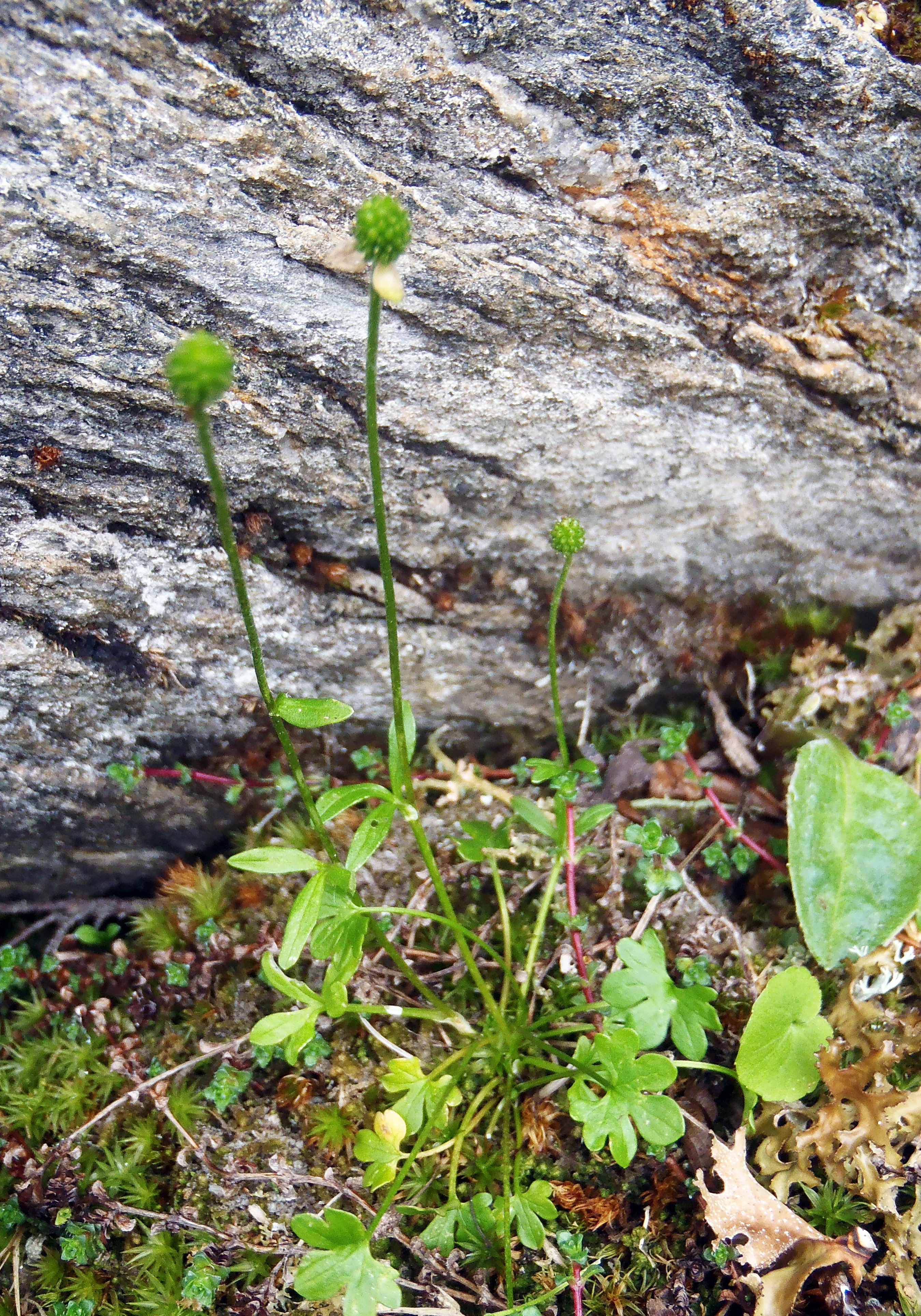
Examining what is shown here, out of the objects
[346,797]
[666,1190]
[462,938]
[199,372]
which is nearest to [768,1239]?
[666,1190]

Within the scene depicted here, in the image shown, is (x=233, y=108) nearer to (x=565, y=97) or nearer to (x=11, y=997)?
(x=565, y=97)

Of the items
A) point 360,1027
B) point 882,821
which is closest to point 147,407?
point 360,1027

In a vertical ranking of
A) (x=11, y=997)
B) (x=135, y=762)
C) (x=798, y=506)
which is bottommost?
(x=11, y=997)

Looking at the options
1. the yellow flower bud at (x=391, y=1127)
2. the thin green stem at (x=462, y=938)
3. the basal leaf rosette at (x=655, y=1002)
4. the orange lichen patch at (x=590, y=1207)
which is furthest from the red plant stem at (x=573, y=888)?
the yellow flower bud at (x=391, y=1127)

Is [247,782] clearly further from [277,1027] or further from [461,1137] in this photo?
[461,1137]

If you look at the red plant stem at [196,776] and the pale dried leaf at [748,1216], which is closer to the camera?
the pale dried leaf at [748,1216]

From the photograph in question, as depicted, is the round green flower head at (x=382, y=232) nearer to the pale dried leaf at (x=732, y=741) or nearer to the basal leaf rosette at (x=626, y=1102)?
the basal leaf rosette at (x=626, y=1102)
